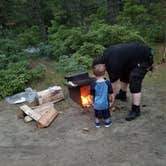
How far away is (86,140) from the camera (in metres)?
5.25

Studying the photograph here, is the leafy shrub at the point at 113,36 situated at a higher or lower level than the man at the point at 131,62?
lower

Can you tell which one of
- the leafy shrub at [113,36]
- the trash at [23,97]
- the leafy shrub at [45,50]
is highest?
the leafy shrub at [113,36]

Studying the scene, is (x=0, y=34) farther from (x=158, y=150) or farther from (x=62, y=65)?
(x=158, y=150)

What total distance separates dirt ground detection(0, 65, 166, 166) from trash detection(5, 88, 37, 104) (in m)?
0.44

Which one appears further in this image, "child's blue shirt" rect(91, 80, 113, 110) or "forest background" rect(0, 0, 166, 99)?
"forest background" rect(0, 0, 166, 99)

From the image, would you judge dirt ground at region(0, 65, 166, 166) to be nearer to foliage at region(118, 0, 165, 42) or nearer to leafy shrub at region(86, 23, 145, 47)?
leafy shrub at region(86, 23, 145, 47)

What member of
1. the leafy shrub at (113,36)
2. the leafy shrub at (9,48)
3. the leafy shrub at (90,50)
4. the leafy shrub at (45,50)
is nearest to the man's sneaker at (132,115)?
the leafy shrub at (90,50)

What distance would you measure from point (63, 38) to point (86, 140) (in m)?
5.14

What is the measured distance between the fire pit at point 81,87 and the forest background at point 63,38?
148cm

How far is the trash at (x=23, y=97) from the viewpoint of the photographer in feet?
23.0

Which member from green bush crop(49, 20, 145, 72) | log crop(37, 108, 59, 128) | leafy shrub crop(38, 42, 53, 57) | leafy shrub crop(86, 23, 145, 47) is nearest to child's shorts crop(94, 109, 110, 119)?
log crop(37, 108, 59, 128)

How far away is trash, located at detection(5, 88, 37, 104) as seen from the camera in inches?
276

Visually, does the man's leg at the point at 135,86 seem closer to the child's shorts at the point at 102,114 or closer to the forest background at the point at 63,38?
the child's shorts at the point at 102,114

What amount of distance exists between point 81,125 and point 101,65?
1066 mm
